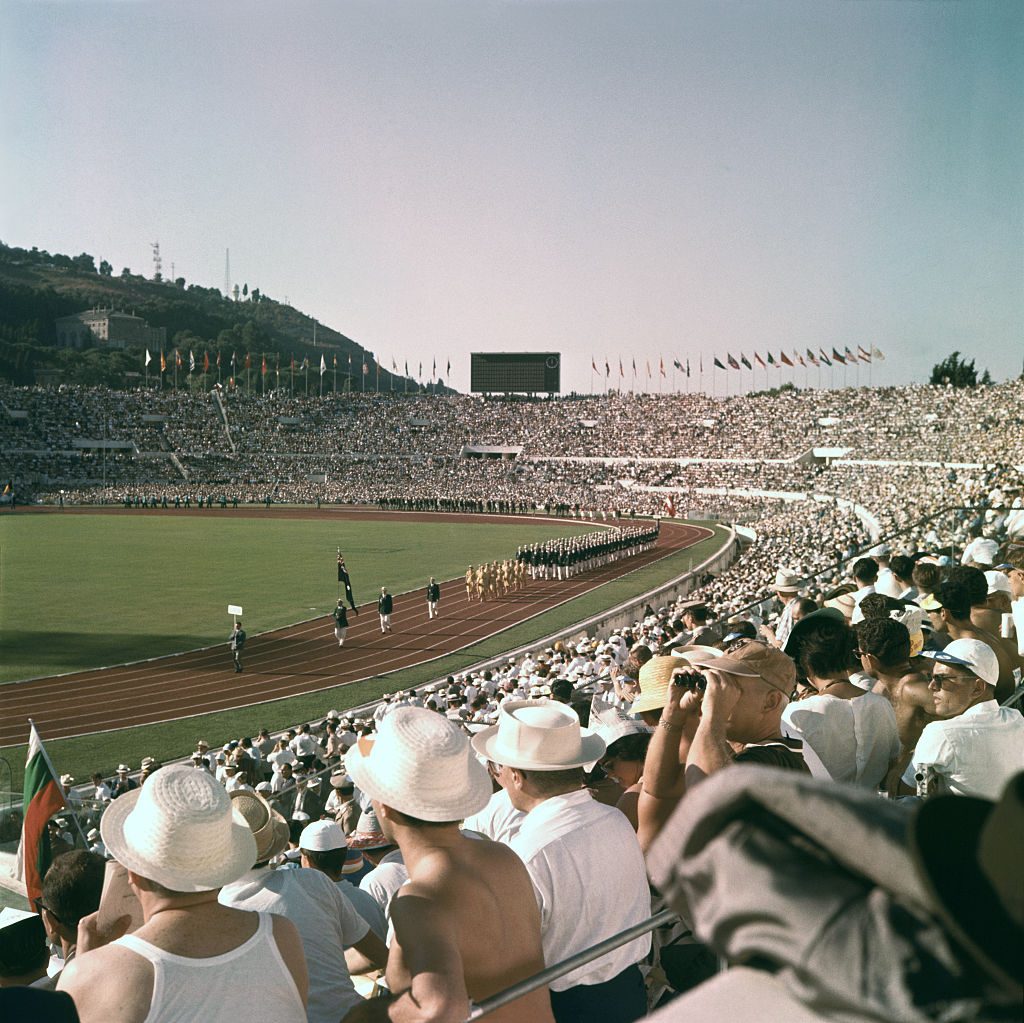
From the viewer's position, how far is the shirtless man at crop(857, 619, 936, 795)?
5.59 metres

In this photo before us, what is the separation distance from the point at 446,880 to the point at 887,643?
3880mm

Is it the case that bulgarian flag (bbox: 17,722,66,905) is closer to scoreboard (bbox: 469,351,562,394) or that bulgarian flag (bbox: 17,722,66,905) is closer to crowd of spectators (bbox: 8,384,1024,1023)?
crowd of spectators (bbox: 8,384,1024,1023)

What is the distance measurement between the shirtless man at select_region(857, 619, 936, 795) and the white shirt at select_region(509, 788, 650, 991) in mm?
2546

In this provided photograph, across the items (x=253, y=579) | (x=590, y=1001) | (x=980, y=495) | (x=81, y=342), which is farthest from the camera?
(x=81, y=342)

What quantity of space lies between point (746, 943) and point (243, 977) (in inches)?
79.5

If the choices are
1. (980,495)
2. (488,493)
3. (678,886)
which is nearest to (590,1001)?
(678,886)

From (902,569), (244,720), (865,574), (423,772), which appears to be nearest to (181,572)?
(244,720)

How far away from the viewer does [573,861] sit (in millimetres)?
3445

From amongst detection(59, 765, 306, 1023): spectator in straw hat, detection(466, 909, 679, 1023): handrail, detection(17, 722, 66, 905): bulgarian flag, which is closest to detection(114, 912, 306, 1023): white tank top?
detection(59, 765, 306, 1023): spectator in straw hat

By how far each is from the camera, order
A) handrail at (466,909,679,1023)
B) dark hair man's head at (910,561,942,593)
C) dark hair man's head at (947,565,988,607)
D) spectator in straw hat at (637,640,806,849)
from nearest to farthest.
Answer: handrail at (466,909,679,1023) → spectator in straw hat at (637,640,806,849) → dark hair man's head at (947,565,988,607) → dark hair man's head at (910,561,942,593)

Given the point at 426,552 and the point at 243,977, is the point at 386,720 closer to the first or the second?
the point at 243,977

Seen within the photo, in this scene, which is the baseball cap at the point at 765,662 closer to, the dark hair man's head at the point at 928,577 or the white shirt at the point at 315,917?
the white shirt at the point at 315,917

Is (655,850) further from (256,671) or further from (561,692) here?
(256,671)

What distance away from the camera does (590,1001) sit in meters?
3.57
